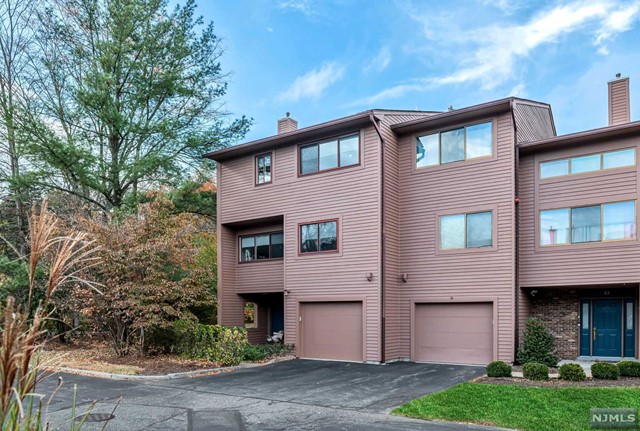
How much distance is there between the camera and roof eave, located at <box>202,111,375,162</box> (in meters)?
15.1

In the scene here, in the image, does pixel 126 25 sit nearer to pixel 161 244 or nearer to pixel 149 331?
pixel 161 244

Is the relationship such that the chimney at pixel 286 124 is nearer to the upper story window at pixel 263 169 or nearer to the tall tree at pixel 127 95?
the upper story window at pixel 263 169

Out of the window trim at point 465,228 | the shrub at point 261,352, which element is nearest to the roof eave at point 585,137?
the window trim at point 465,228

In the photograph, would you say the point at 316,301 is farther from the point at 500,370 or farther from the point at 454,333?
the point at 500,370

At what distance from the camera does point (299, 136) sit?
16344mm

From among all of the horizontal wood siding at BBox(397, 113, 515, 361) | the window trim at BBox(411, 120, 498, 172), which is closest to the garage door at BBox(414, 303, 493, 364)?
the horizontal wood siding at BBox(397, 113, 515, 361)

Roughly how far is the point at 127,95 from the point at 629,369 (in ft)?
63.2

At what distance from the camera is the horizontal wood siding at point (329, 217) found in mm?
14578

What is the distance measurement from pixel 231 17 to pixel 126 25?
4992 millimetres

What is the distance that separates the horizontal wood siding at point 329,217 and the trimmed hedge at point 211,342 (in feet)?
7.28

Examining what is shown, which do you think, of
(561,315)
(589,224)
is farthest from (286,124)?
(561,315)

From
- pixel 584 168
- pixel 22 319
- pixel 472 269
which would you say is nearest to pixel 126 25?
pixel 472 269

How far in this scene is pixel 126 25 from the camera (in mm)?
18500

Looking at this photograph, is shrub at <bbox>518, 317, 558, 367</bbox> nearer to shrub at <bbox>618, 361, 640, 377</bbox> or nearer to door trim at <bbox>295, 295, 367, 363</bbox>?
shrub at <bbox>618, 361, 640, 377</bbox>
